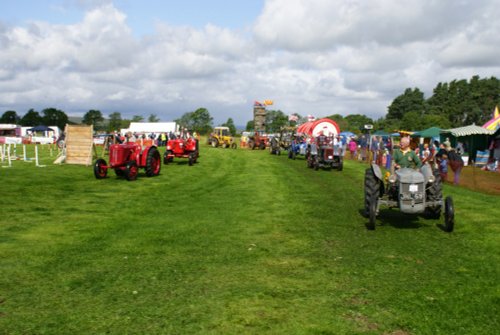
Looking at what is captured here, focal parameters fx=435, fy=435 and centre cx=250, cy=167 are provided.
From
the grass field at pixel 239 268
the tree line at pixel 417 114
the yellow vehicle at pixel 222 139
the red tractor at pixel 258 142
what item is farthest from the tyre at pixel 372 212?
the tree line at pixel 417 114

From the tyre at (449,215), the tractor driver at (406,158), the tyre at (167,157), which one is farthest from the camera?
the tyre at (167,157)

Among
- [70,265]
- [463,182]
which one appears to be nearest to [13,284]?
[70,265]

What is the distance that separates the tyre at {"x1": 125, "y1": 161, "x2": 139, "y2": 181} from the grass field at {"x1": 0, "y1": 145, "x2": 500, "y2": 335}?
3.97 meters

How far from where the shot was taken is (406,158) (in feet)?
29.7

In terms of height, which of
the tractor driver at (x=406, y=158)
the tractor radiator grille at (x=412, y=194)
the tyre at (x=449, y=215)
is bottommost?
the tyre at (x=449, y=215)

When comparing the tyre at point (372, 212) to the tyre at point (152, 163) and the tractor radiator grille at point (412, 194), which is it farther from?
the tyre at point (152, 163)

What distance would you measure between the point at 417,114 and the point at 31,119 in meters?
93.2

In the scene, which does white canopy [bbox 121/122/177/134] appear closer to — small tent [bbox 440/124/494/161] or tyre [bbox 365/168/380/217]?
small tent [bbox 440/124/494/161]

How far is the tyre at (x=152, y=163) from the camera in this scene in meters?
17.2

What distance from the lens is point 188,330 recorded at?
4109 millimetres

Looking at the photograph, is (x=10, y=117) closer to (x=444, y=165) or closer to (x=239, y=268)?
(x=444, y=165)

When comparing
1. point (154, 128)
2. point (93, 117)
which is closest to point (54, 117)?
point (93, 117)

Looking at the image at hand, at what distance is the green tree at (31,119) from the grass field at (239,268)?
109797 mm

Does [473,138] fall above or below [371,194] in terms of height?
above
